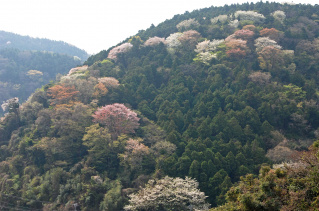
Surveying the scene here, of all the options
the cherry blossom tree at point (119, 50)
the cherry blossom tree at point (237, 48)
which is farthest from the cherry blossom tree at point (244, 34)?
the cherry blossom tree at point (119, 50)

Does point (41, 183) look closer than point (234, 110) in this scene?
Yes

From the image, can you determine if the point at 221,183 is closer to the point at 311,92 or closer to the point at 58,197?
the point at 58,197

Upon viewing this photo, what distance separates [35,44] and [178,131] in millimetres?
120648

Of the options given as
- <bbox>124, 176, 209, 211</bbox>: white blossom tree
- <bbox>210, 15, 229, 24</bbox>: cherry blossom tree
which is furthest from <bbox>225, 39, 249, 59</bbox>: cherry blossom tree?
<bbox>124, 176, 209, 211</bbox>: white blossom tree

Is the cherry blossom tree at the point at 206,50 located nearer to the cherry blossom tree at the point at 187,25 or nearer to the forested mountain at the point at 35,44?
the cherry blossom tree at the point at 187,25

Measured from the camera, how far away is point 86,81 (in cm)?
3703

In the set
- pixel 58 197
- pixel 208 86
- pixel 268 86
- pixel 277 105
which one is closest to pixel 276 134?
pixel 277 105

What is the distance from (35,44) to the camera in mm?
130625

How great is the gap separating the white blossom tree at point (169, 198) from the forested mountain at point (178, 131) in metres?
0.08

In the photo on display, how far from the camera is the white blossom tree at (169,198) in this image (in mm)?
21312

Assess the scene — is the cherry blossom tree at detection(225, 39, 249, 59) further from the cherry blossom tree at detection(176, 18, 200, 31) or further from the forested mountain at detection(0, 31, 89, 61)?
the forested mountain at detection(0, 31, 89, 61)

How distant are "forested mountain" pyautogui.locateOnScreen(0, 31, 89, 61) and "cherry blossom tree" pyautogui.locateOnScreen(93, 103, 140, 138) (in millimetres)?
99472

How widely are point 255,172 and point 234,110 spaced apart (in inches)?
377

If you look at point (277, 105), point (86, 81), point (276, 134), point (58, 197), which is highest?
point (86, 81)
